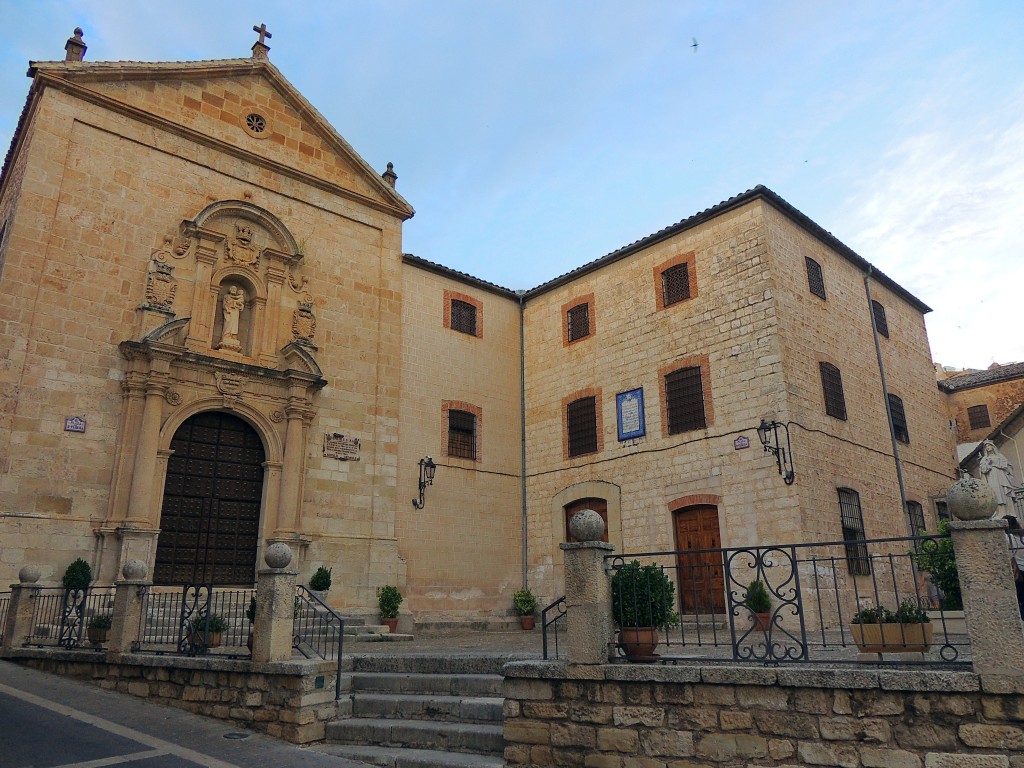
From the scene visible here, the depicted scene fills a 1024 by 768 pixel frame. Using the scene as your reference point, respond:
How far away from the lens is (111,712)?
8250 mm

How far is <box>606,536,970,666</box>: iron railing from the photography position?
5.95 metres

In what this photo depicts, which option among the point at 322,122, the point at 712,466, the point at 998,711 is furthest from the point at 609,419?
the point at 998,711

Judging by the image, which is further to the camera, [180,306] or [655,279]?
[655,279]

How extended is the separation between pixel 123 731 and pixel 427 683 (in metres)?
3.09

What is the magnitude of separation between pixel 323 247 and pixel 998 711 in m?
14.9

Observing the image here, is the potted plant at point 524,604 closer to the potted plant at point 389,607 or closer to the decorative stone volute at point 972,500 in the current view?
the potted plant at point 389,607

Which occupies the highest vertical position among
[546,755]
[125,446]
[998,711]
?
[125,446]

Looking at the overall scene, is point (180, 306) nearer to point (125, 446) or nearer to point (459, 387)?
point (125, 446)

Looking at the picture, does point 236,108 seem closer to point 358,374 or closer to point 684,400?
point 358,374

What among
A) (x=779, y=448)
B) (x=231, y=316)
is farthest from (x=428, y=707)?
(x=231, y=316)

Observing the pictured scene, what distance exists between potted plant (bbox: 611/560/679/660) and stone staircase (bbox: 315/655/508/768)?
5.18 ft

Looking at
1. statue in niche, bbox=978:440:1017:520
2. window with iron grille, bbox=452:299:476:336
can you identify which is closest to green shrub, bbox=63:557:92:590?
window with iron grille, bbox=452:299:476:336

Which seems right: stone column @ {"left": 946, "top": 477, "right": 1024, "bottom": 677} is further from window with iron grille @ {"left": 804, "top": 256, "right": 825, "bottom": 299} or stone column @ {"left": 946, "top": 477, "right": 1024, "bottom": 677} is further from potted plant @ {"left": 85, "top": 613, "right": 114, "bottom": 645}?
window with iron grille @ {"left": 804, "top": 256, "right": 825, "bottom": 299}

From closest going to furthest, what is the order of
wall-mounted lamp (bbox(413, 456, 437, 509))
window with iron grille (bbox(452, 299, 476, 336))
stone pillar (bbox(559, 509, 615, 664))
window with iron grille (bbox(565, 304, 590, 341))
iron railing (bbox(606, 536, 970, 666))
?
iron railing (bbox(606, 536, 970, 666)) < stone pillar (bbox(559, 509, 615, 664)) < wall-mounted lamp (bbox(413, 456, 437, 509)) < window with iron grille (bbox(565, 304, 590, 341)) < window with iron grille (bbox(452, 299, 476, 336))
